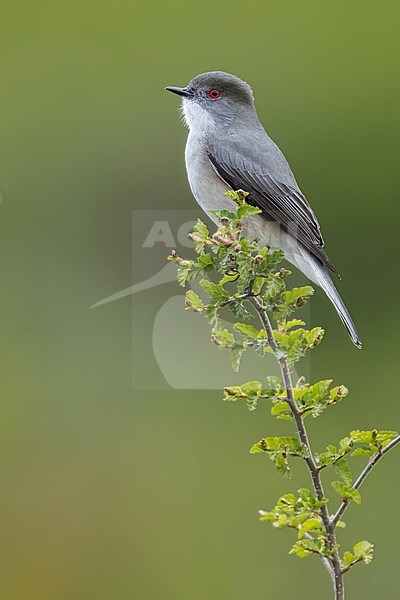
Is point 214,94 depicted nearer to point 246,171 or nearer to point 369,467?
point 246,171

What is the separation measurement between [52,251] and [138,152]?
878mm

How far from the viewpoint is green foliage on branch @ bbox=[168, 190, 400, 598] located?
1487mm

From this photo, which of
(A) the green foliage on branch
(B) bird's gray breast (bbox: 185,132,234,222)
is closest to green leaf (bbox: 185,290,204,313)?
(A) the green foliage on branch

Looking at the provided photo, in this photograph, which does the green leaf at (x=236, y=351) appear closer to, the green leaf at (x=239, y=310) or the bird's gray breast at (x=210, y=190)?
the green leaf at (x=239, y=310)

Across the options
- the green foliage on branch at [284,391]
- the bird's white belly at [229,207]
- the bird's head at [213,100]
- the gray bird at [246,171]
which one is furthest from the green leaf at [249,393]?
the bird's head at [213,100]

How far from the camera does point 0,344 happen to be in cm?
609

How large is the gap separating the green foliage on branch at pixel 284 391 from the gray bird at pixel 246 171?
108cm

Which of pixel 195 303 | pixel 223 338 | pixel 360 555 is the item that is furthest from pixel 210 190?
pixel 360 555

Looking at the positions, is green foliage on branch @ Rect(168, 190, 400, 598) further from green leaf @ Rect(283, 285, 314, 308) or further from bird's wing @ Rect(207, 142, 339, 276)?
bird's wing @ Rect(207, 142, 339, 276)

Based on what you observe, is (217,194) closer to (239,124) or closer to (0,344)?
(239,124)

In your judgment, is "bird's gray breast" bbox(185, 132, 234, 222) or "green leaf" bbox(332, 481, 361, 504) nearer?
"green leaf" bbox(332, 481, 361, 504)

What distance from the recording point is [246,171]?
3.24 metres

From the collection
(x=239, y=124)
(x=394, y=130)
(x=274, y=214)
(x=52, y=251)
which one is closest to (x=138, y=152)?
(x=52, y=251)

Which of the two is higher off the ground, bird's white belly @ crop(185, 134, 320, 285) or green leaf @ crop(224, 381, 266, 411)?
bird's white belly @ crop(185, 134, 320, 285)
